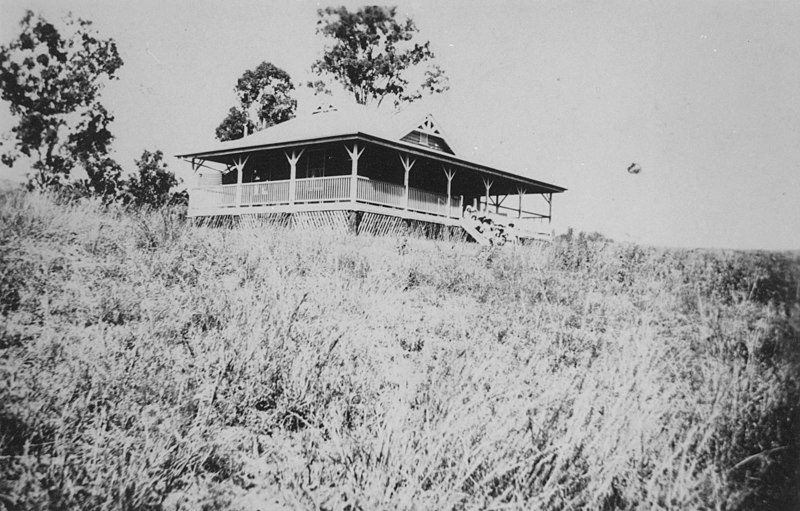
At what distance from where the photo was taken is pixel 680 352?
3984mm

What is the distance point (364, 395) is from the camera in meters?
2.91

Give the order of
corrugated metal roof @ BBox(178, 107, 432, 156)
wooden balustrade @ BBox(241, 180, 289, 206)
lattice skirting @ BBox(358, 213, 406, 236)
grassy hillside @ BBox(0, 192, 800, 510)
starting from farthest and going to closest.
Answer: corrugated metal roof @ BBox(178, 107, 432, 156) < wooden balustrade @ BBox(241, 180, 289, 206) < lattice skirting @ BBox(358, 213, 406, 236) < grassy hillside @ BBox(0, 192, 800, 510)

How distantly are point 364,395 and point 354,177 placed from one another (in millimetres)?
14072

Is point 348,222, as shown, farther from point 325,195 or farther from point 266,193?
point 266,193

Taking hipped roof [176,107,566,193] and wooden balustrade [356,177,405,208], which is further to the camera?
hipped roof [176,107,566,193]

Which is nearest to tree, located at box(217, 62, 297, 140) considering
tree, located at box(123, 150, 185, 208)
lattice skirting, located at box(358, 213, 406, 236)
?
tree, located at box(123, 150, 185, 208)

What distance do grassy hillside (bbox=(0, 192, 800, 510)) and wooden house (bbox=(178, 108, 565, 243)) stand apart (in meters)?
11.6

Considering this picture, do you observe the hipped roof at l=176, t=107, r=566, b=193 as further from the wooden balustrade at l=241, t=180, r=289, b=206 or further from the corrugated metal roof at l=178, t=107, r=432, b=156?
the wooden balustrade at l=241, t=180, r=289, b=206

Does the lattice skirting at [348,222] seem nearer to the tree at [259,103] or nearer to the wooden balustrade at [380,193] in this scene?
the wooden balustrade at [380,193]

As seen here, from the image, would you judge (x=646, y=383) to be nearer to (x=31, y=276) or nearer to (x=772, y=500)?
(x=772, y=500)

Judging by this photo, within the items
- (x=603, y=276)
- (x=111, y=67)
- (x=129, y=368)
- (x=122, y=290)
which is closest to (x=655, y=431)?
(x=129, y=368)

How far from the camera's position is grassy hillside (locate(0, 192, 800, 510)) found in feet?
6.70

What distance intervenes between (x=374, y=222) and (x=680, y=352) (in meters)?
13.9

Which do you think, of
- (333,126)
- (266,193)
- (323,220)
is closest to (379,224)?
(323,220)
